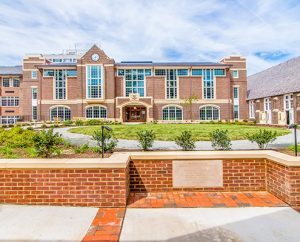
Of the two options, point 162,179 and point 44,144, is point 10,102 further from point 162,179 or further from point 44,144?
point 162,179

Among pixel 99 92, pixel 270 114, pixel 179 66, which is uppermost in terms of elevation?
pixel 179 66

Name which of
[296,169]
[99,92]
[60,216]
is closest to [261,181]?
[296,169]

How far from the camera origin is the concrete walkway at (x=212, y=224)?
12.2 feet

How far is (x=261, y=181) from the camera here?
580 centimetres

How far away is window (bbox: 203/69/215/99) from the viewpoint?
45094 millimetres

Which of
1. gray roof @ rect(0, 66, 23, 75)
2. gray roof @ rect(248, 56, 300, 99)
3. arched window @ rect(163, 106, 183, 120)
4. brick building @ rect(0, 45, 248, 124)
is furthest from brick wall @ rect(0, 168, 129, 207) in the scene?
gray roof @ rect(0, 66, 23, 75)

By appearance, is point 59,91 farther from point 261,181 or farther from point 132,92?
point 261,181

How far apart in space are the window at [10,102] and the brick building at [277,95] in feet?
156

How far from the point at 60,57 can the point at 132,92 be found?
50.0 metres

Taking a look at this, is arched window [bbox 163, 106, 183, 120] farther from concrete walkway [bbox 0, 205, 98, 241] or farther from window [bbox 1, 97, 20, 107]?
concrete walkway [bbox 0, 205, 98, 241]

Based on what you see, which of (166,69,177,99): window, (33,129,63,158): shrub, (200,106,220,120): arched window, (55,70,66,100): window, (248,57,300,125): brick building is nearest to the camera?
(33,129,63,158): shrub

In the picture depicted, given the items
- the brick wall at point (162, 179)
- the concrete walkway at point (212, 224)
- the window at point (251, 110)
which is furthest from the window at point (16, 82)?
the concrete walkway at point (212, 224)

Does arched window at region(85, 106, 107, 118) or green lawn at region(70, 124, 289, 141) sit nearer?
green lawn at region(70, 124, 289, 141)

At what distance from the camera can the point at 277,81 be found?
41.7 m
